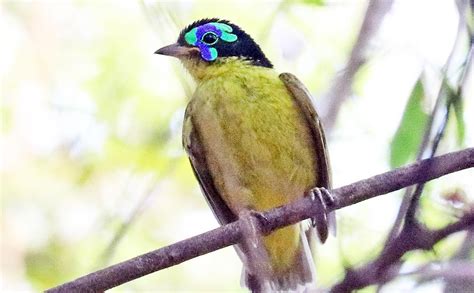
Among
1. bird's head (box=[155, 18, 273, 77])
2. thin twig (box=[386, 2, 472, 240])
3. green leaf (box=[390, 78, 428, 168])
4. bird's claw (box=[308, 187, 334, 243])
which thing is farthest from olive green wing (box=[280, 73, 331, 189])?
thin twig (box=[386, 2, 472, 240])

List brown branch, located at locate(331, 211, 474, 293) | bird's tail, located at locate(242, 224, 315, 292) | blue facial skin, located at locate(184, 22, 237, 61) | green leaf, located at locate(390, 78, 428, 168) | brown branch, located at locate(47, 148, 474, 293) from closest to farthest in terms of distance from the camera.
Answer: brown branch, located at locate(331, 211, 474, 293) < brown branch, located at locate(47, 148, 474, 293) < green leaf, located at locate(390, 78, 428, 168) < bird's tail, located at locate(242, 224, 315, 292) < blue facial skin, located at locate(184, 22, 237, 61)

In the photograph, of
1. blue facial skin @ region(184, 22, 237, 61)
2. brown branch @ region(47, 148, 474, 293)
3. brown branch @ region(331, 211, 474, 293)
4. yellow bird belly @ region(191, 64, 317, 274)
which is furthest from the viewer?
blue facial skin @ region(184, 22, 237, 61)

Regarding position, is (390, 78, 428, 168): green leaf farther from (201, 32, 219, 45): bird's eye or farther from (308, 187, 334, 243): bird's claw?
(201, 32, 219, 45): bird's eye

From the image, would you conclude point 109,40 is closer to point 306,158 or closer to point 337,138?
point 306,158

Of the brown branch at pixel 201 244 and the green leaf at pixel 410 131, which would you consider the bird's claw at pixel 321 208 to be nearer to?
the brown branch at pixel 201 244

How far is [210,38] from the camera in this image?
464cm

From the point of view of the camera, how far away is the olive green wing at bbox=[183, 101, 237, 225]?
4141 mm

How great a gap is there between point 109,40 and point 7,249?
5.88 ft

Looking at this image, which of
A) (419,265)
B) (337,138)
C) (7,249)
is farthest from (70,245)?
(419,265)

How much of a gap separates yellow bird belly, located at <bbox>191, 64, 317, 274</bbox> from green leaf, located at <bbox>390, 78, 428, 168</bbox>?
1009mm

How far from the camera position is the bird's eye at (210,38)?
463 cm

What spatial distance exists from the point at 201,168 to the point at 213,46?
0.80 meters

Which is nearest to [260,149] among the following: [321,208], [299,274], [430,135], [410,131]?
[299,274]

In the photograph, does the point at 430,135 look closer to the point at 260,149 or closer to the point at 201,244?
the point at 201,244
